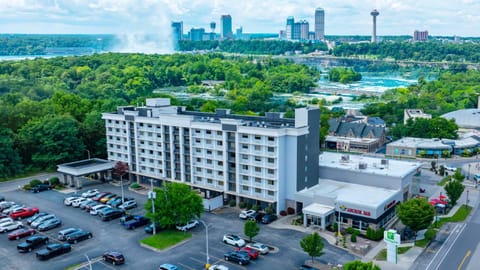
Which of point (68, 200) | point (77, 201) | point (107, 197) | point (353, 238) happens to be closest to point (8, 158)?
point (68, 200)

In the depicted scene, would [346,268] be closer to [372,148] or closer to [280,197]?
[280,197]

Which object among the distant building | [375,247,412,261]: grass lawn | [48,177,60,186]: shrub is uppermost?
the distant building

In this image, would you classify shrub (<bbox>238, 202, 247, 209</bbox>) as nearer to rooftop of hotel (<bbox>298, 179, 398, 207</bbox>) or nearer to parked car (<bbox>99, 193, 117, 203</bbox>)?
rooftop of hotel (<bbox>298, 179, 398, 207</bbox>)

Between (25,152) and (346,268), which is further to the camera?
(25,152)

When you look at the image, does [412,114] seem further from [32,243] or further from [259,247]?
[32,243]

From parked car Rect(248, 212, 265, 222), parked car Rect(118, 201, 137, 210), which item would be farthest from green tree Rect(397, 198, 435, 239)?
parked car Rect(118, 201, 137, 210)

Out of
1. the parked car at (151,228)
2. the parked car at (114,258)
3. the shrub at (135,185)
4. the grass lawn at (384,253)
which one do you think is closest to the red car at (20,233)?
the parked car at (114,258)

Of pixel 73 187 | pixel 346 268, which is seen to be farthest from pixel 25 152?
pixel 346 268
